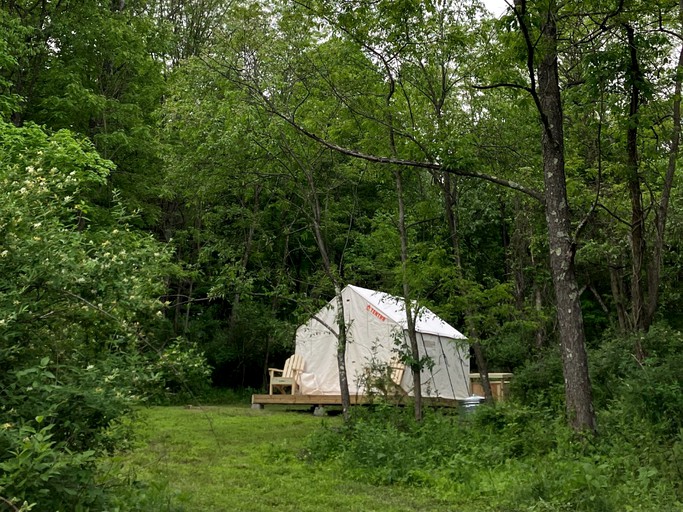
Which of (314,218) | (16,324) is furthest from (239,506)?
(314,218)

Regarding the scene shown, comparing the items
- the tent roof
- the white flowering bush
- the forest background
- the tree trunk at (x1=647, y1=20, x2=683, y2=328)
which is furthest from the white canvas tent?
the white flowering bush

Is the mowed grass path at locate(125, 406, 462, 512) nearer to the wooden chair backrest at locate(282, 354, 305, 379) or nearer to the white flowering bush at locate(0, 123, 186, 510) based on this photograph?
the white flowering bush at locate(0, 123, 186, 510)

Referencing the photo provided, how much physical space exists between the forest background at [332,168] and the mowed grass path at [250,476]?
984 mm

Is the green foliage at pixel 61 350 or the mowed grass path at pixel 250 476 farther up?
the green foliage at pixel 61 350

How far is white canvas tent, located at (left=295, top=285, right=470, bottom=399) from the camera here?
1675 centimetres

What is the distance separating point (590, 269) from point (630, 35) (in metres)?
15.9

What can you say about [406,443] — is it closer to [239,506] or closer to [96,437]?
[239,506]

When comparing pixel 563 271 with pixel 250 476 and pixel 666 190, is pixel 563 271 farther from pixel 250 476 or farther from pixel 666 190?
pixel 250 476

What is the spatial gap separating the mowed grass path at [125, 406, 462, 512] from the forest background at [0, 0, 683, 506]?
38.7 inches

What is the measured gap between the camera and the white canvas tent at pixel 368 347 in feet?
55.0

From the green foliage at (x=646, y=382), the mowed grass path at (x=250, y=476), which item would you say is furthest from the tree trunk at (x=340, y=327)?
the green foliage at (x=646, y=382)

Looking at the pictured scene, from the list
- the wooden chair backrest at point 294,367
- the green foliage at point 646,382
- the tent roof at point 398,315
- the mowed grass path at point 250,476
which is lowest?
the mowed grass path at point 250,476

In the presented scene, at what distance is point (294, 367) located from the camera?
18.4 m

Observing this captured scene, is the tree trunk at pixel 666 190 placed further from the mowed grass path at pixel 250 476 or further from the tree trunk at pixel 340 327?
the mowed grass path at pixel 250 476
